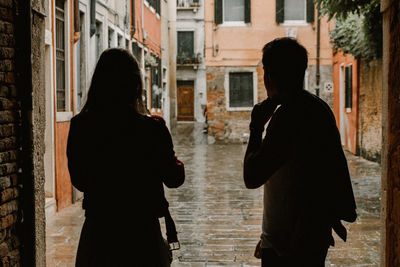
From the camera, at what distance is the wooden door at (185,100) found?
123ft

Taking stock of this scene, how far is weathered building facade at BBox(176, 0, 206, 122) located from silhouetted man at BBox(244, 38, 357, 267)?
33.3 m

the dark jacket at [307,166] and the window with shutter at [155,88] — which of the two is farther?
the window with shutter at [155,88]

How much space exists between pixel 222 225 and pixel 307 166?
16.6 feet

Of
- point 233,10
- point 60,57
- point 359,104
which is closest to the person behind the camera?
point 60,57

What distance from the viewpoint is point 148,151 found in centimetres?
248

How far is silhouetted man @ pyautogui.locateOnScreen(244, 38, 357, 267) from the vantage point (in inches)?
91.7

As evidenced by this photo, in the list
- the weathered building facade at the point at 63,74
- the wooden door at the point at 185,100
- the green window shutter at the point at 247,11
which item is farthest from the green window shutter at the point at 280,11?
the wooden door at the point at 185,100

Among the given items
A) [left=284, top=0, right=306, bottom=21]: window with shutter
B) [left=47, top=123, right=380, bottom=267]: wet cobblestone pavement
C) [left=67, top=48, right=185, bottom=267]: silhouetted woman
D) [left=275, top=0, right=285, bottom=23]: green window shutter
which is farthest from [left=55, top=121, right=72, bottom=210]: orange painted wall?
[left=284, top=0, right=306, bottom=21]: window with shutter

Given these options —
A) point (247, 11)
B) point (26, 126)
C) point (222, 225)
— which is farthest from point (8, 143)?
point (247, 11)

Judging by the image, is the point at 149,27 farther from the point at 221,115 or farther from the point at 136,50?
the point at 221,115

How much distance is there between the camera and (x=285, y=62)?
246 centimetres

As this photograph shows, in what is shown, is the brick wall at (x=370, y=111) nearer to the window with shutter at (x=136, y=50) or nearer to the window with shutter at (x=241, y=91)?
the window with shutter at (x=241, y=91)

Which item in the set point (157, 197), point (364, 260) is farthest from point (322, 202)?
point (364, 260)

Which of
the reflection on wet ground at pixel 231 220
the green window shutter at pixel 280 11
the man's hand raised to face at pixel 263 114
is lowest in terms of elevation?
the reflection on wet ground at pixel 231 220
